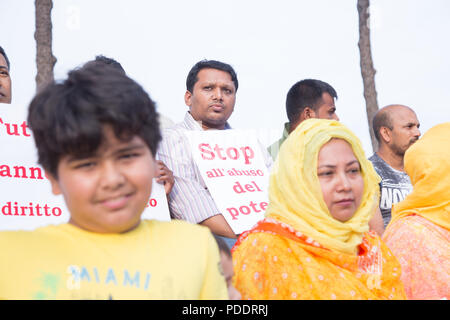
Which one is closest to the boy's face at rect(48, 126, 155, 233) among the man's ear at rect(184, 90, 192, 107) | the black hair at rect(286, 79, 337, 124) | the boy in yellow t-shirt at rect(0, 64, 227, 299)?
the boy in yellow t-shirt at rect(0, 64, 227, 299)

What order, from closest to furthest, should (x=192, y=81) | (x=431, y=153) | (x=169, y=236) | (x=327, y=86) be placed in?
1. (x=169, y=236)
2. (x=431, y=153)
3. (x=192, y=81)
4. (x=327, y=86)

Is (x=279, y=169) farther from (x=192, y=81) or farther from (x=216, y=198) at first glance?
(x=192, y=81)

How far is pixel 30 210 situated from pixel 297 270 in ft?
5.33

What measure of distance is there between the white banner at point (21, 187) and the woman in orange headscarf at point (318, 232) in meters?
1.22

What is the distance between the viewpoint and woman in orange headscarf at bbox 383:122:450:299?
10.6 feet

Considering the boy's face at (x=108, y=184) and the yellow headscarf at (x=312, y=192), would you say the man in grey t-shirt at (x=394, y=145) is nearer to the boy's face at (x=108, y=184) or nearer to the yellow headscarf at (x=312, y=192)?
the yellow headscarf at (x=312, y=192)

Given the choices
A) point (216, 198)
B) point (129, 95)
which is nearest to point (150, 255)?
point (129, 95)

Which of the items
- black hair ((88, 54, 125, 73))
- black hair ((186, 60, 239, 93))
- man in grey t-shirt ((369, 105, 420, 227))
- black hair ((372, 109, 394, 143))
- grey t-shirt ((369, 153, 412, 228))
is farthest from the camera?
black hair ((372, 109, 394, 143))

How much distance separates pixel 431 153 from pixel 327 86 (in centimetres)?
195

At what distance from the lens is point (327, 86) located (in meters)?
5.34

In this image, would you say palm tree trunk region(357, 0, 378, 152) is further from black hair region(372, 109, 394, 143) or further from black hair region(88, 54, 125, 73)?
black hair region(88, 54, 125, 73)

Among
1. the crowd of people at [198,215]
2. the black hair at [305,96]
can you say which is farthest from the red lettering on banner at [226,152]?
the black hair at [305,96]

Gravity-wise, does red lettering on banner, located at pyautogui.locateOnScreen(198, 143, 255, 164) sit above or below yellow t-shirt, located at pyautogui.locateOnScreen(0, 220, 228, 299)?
above

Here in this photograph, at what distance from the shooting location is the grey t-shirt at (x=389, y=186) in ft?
15.7
